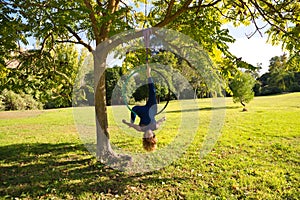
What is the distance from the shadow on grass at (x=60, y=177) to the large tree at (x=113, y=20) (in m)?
0.79

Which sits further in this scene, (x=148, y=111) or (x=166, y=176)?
(x=166, y=176)

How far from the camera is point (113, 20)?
13.7 ft

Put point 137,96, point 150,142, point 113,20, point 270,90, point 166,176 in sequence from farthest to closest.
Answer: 1. point 270,90
2. point 137,96
3. point 166,176
4. point 113,20
5. point 150,142

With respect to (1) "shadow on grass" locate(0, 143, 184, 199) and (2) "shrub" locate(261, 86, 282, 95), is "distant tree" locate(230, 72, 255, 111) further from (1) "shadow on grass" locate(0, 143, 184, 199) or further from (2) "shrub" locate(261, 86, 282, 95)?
(2) "shrub" locate(261, 86, 282, 95)

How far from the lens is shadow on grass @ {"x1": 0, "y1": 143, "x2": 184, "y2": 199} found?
4.14m

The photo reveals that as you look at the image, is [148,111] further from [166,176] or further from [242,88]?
[242,88]

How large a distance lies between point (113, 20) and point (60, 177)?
3.30m

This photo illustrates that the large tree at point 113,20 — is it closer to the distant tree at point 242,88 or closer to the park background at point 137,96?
the park background at point 137,96

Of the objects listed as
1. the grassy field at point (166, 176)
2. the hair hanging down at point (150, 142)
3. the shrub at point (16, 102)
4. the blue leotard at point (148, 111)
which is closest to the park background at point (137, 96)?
the grassy field at point (166, 176)

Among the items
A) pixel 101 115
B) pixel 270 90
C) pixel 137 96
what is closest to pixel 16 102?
pixel 101 115

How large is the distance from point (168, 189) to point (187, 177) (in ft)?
2.24

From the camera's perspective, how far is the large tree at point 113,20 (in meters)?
3.88

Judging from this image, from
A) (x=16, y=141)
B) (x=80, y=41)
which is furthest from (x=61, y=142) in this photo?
(x=80, y=41)

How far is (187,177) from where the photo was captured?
15.4 feet
